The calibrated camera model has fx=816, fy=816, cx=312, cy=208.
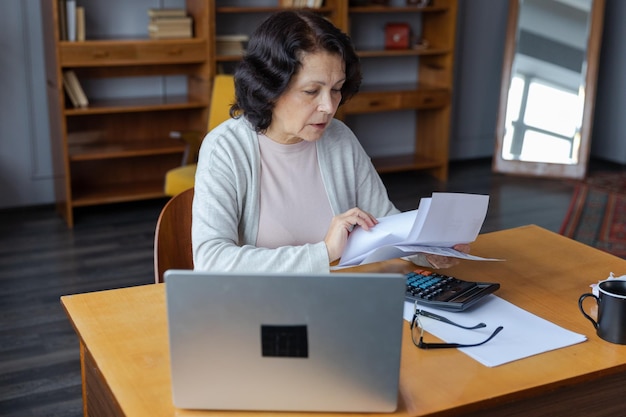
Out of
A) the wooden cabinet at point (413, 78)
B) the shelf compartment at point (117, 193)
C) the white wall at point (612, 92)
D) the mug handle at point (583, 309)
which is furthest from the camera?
the white wall at point (612, 92)

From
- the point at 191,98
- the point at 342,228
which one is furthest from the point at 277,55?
the point at 191,98

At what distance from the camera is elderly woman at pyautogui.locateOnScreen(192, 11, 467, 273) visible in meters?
1.71

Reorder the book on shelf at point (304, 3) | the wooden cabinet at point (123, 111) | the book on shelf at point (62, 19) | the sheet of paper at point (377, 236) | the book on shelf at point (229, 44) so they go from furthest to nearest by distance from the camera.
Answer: the book on shelf at point (304, 3), the book on shelf at point (229, 44), the wooden cabinet at point (123, 111), the book on shelf at point (62, 19), the sheet of paper at point (377, 236)

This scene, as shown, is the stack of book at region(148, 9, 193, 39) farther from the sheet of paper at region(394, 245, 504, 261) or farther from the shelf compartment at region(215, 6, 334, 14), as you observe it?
the sheet of paper at region(394, 245, 504, 261)

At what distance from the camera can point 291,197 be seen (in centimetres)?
194

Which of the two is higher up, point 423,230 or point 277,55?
point 277,55

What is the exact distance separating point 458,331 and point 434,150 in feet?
14.7

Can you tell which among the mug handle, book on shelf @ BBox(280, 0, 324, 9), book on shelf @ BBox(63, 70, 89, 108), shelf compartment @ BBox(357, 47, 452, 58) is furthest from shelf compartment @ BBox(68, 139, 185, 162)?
the mug handle

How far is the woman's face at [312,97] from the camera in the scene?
5.90 ft

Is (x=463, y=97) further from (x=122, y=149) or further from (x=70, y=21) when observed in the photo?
(x=70, y=21)

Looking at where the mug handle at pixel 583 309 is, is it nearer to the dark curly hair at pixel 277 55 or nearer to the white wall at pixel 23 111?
the dark curly hair at pixel 277 55

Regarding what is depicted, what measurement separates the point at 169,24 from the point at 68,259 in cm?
149

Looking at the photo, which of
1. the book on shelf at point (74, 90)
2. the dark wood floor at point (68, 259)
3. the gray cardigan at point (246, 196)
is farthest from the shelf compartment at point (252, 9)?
the gray cardigan at point (246, 196)

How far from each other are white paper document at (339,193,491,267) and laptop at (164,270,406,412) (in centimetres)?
49
